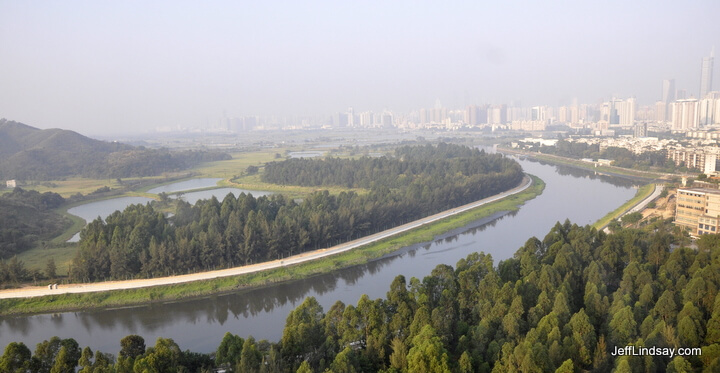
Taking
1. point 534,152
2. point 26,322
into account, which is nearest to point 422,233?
point 26,322

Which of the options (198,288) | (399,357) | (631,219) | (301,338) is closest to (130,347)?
(301,338)

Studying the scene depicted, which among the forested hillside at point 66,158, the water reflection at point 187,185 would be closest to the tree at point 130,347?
the water reflection at point 187,185

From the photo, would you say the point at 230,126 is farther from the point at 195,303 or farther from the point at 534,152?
the point at 195,303

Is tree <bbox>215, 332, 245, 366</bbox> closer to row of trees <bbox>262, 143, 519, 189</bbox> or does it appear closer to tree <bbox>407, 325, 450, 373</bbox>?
tree <bbox>407, 325, 450, 373</bbox>

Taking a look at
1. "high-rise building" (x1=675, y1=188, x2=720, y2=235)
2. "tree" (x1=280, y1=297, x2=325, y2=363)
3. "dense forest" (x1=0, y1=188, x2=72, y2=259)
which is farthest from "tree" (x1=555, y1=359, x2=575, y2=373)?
"dense forest" (x1=0, y1=188, x2=72, y2=259)

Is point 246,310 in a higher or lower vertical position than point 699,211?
lower

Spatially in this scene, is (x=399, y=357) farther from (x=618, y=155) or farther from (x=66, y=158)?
(x=66, y=158)

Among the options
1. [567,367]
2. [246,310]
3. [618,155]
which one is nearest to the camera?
[567,367]
